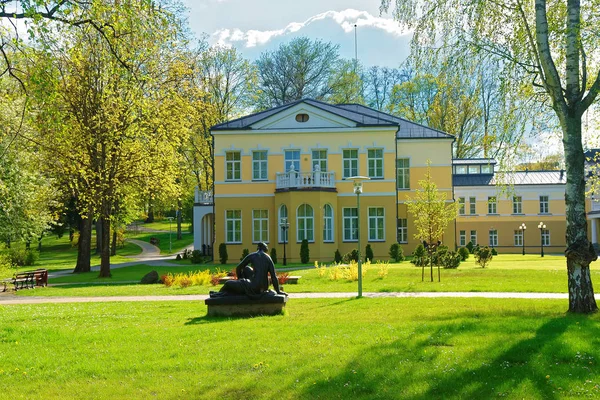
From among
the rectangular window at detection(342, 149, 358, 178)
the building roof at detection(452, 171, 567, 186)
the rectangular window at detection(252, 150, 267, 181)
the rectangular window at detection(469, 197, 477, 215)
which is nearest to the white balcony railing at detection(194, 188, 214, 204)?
the rectangular window at detection(252, 150, 267, 181)

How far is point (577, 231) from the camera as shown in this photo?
11188 millimetres

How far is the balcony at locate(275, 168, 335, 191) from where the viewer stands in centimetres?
3534

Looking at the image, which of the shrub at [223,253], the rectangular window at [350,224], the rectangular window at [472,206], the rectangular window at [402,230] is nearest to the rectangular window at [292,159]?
the rectangular window at [350,224]

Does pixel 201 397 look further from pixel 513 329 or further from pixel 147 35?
pixel 147 35

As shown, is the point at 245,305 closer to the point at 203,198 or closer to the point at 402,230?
the point at 402,230

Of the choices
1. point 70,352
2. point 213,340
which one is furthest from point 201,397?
point 70,352

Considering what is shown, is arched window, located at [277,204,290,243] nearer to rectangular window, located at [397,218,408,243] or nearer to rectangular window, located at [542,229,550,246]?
rectangular window, located at [397,218,408,243]

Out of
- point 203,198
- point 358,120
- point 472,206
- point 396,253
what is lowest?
point 396,253

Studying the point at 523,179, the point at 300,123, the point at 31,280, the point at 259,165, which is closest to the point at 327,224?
the point at 259,165

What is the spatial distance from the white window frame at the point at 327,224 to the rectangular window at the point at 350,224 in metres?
0.99

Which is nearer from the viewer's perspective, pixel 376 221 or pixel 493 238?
pixel 376 221

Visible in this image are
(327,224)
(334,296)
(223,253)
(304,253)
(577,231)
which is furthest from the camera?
(327,224)

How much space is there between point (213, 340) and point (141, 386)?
2178 millimetres

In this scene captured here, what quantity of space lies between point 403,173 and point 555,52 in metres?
26.3
